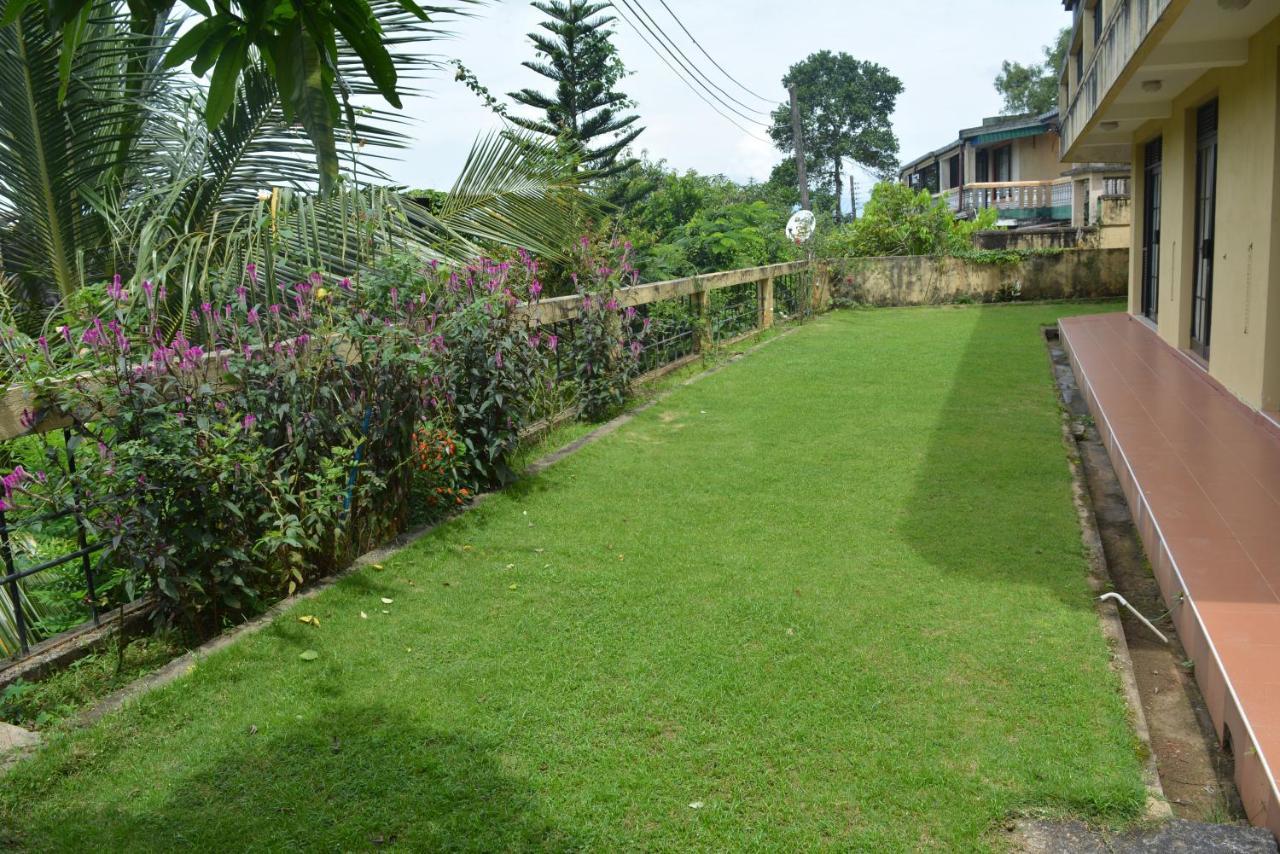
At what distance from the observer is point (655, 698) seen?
3307mm

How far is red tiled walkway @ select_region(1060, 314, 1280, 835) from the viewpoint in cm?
290

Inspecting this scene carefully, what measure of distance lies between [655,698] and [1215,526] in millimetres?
2830

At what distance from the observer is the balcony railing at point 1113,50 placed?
20.6ft

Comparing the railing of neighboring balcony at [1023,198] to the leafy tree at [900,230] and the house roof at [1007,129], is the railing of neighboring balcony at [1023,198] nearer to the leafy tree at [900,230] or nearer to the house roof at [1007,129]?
the house roof at [1007,129]

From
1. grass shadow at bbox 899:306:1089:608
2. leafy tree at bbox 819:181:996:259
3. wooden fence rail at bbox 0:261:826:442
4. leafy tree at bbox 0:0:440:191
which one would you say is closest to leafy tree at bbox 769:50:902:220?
leafy tree at bbox 819:181:996:259

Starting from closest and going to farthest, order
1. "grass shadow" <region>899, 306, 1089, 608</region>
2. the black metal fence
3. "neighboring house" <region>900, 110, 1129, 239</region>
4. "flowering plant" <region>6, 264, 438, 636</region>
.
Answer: the black metal fence < "flowering plant" <region>6, 264, 438, 636</region> < "grass shadow" <region>899, 306, 1089, 608</region> < "neighboring house" <region>900, 110, 1129, 239</region>

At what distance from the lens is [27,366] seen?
11.0 feet

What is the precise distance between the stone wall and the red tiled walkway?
10.2 metres

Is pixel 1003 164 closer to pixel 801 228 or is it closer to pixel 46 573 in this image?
pixel 801 228

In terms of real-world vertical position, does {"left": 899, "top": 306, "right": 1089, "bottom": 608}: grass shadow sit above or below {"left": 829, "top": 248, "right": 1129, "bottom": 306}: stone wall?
below

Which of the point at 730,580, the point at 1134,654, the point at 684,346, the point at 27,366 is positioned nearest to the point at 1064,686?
the point at 1134,654

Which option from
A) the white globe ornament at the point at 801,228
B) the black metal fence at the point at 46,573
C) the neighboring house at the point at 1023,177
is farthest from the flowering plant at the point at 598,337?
the neighboring house at the point at 1023,177

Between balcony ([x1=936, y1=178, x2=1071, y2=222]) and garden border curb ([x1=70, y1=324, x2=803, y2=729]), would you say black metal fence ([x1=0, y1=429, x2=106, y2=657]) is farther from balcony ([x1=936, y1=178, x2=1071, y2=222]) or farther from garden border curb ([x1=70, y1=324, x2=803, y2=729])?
balcony ([x1=936, y1=178, x2=1071, y2=222])

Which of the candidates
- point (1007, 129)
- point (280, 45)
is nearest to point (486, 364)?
point (280, 45)
